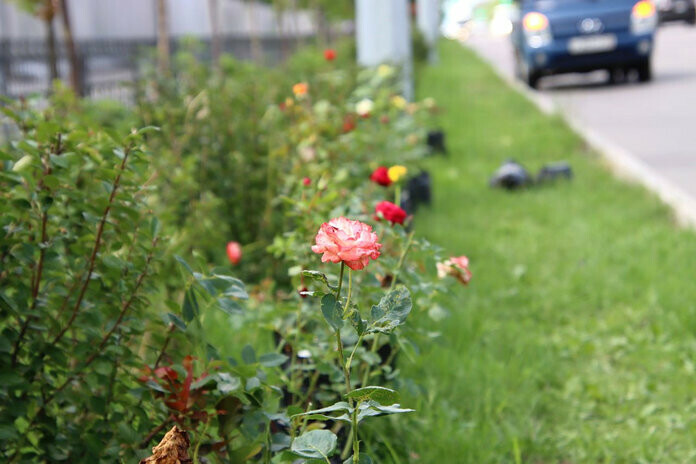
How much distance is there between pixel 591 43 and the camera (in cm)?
1373

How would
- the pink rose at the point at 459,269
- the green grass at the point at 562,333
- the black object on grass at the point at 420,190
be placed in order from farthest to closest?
1. the black object on grass at the point at 420,190
2. the green grass at the point at 562,333
3. the pink rose at the point at 459,269

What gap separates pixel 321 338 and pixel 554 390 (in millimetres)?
1193

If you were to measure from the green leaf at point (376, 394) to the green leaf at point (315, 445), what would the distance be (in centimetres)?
7

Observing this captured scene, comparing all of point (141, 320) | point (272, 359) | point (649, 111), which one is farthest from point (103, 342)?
point (649, 111)

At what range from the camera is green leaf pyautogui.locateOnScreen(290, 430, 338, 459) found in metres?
1.31

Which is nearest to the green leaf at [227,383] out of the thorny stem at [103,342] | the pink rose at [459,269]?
the thorny stem at [103,342]

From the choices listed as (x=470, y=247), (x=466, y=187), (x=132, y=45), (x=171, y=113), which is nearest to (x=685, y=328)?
(x=470, y=247)

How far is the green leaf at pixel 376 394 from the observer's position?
1.29 meters

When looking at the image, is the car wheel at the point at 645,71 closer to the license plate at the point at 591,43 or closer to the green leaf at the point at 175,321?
the license plate at the point at 591,43

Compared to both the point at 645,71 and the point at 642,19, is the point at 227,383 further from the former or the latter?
the point at 645,71

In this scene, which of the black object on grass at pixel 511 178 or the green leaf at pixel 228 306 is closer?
the green leaf at pixel 228 306

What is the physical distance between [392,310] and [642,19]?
13.4m

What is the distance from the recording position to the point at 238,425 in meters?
1.84

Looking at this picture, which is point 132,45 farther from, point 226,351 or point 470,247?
point 226,351
